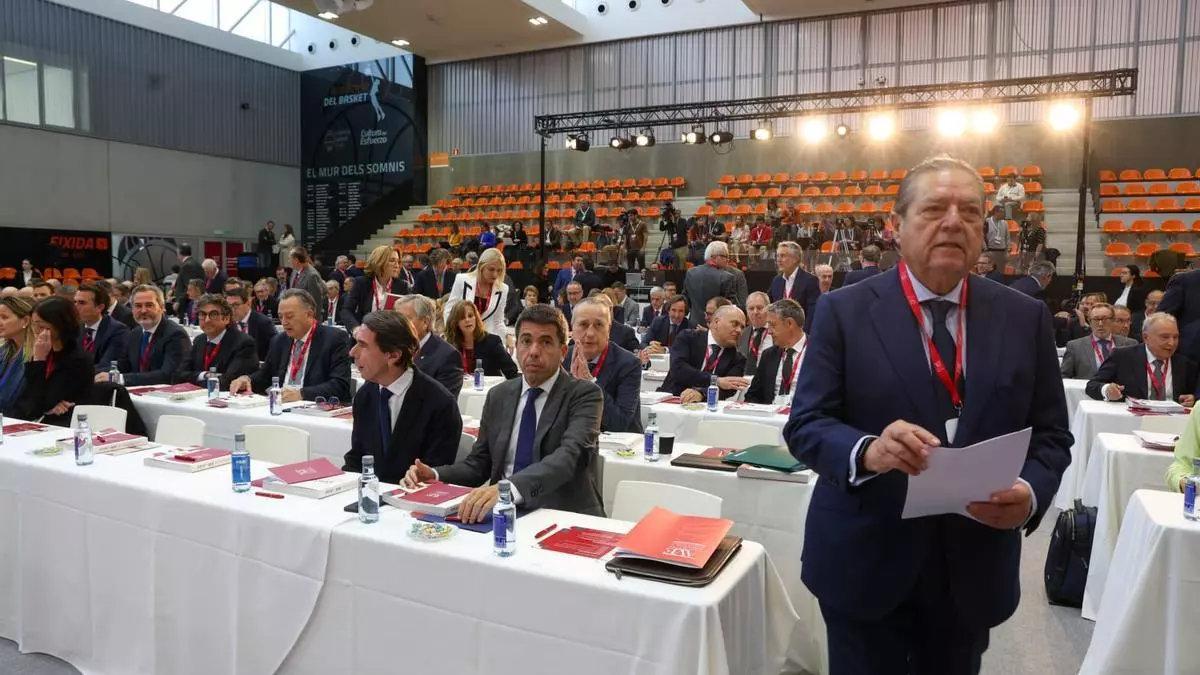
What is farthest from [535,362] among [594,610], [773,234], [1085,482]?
[773,234]

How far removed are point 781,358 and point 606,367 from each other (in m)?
1.39

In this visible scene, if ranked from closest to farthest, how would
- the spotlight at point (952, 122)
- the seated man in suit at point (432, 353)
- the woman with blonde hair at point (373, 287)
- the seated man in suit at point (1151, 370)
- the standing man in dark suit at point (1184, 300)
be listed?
the seated man in suit at point (432, 353), the seated man in suit at point (1151, 370), the standing man in dark suit at point (1184, 300), the woman with blonde hair at point (373, 287), the spotlight at point (952, 122)

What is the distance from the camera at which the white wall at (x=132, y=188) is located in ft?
51.3

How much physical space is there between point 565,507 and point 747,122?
16.2 metres

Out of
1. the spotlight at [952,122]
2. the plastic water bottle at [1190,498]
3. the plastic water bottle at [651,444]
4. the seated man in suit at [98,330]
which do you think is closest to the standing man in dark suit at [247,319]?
the seated man in suit at [98,330]

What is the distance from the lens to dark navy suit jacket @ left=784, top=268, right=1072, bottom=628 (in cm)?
154

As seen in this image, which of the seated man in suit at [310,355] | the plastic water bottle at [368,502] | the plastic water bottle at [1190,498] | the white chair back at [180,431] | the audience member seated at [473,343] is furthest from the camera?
the audience member seated at [473,343]

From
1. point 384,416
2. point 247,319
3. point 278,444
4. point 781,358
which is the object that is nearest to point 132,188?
point 247,319

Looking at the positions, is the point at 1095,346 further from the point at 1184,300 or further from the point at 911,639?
the point at 911,639

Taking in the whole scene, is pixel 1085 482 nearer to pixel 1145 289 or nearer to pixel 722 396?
pixel 722 396

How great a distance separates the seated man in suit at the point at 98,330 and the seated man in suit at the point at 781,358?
4.78 m

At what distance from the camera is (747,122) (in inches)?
703

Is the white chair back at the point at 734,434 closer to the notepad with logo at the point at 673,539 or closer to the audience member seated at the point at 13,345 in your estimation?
the notepad with logo at the point at 673,539

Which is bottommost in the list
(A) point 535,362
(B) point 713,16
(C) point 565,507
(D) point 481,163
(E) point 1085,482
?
(E) point 1085,482
